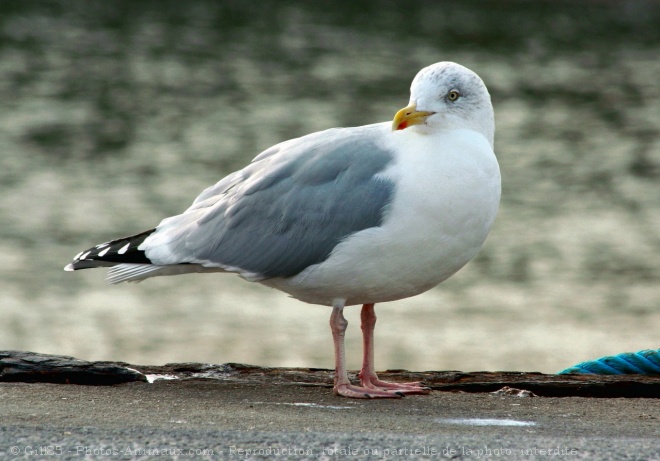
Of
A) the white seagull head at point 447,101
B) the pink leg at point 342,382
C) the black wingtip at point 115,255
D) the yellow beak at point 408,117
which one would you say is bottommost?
the pink leg at point 342,382

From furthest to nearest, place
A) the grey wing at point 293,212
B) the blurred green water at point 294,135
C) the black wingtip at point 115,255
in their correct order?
1. the blurred green water at point 294,135
2. the black wingtip at point 115,255
3. the grey wing at point 293,212

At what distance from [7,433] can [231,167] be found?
1075cm

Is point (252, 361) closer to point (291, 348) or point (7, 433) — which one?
point (291, 348)

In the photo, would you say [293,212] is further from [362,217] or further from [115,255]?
[115,255]

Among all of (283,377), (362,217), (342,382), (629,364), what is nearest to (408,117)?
(362,217)

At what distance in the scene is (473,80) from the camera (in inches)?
205

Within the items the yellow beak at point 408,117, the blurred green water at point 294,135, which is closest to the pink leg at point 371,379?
the yellow beak at point 408,117

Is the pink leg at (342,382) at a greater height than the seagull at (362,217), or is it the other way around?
the seagull at (362,217)

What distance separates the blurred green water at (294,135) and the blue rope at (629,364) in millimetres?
3651

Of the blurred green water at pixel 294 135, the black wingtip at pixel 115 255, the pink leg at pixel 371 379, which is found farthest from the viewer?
the blurred green water at pixel 294 135

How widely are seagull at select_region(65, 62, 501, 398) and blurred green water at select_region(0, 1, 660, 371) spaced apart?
A: 160 inches

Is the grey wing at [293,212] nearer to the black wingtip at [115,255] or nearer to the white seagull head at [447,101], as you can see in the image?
the black wingtip at [115,255]

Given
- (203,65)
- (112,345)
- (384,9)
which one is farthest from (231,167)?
(384,9)

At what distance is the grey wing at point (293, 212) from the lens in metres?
5.11
